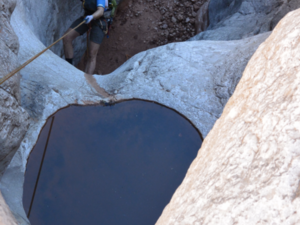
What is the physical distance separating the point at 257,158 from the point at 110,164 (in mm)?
1476

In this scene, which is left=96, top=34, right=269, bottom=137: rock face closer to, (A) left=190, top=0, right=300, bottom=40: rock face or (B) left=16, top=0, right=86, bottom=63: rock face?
(A) left=190, top=0, right=300, bottom=40: rock face

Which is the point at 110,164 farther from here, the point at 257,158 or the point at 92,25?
the point at 92,25

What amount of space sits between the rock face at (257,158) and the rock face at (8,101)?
1167mm

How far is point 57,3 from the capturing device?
3.77 meters

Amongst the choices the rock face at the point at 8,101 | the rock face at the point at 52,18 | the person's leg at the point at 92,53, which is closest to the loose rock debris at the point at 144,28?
the rock face at the point at 52,18

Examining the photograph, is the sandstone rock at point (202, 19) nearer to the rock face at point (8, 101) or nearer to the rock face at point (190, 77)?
the rock face at point (190, 77)

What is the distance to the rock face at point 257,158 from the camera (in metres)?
0.71

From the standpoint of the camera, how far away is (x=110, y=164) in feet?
6.81

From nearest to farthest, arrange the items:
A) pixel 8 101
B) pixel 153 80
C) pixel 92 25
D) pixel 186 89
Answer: pixel 8 101 < pixel 186 89 < pixel 153 80 < pixel 92 25

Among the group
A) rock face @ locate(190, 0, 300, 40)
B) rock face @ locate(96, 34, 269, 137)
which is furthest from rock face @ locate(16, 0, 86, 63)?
rock face @ locate(190, 0, 300, 40)

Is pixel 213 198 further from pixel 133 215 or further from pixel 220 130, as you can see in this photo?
pixel 133 215

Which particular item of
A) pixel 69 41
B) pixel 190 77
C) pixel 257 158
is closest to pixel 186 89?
pixel 190 77

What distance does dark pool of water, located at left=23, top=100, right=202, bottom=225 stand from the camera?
6.10 ft

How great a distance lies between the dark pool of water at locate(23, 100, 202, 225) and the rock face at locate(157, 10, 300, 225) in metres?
0.98
